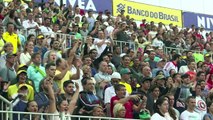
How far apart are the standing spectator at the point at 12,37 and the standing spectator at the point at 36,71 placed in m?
1.89

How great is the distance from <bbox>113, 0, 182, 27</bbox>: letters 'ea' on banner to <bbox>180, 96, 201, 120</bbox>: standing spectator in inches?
499

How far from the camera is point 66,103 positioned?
10445mm

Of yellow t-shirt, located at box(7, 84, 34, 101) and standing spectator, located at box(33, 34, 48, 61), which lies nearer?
yellow t-shirt, located at box(7, 84, 34, 101)

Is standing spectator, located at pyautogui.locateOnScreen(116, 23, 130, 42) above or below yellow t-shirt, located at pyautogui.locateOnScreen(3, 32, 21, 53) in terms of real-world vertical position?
above

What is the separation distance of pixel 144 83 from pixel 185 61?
195 inches

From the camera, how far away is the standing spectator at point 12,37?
47.2ft

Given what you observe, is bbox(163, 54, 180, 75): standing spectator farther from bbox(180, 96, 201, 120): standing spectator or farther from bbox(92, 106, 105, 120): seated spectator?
bbox(92, 106, 105, 120): seated spectator

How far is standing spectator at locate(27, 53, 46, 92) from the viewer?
1202 centimetres

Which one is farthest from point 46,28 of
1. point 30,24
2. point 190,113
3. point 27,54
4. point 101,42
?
point 190,113

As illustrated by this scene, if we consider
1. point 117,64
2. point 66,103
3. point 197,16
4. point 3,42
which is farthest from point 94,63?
point 197,16

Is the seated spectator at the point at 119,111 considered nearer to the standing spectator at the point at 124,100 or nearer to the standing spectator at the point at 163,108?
the standing spectator at the point at 124,100

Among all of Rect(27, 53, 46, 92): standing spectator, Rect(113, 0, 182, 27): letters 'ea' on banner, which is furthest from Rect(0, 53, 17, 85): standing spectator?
Rect(113, 0, 182, 27): letters 'ea' on banner

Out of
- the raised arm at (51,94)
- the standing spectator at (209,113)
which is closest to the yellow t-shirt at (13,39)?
the raised arm at (51,94)

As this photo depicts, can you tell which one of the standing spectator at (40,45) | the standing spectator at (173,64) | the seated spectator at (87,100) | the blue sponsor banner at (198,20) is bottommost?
the seated spectator at (87,100)
